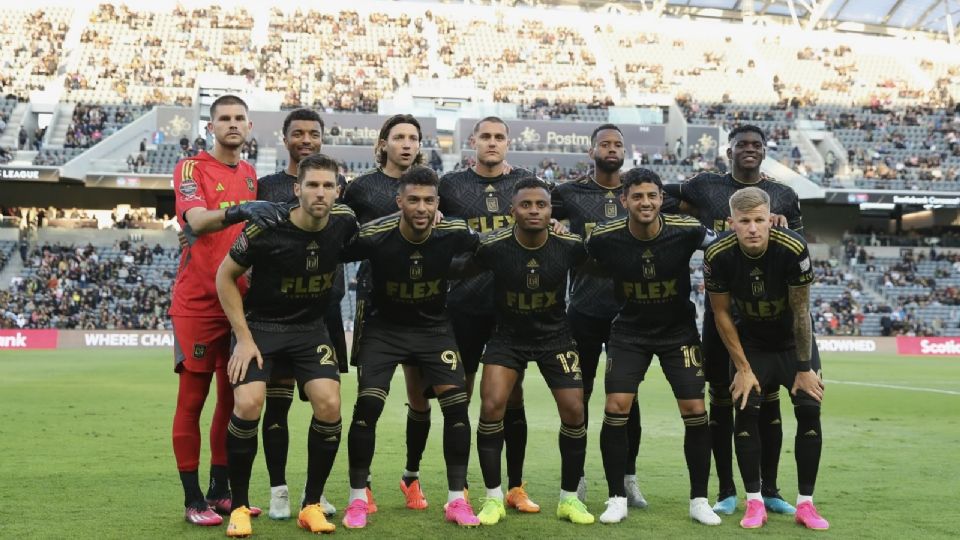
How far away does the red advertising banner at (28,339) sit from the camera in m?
30.8

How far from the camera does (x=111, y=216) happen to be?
43.0m

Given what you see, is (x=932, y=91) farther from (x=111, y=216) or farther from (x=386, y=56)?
(x=111, y=216)

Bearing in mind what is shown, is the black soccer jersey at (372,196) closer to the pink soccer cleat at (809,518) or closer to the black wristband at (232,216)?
the black wristband at (232,216)

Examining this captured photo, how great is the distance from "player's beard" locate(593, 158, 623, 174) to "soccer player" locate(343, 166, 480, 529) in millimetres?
1214

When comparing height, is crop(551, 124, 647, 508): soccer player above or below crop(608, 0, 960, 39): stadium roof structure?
below

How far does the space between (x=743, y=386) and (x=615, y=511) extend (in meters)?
1.12

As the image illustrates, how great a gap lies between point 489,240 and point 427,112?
39.5 meters

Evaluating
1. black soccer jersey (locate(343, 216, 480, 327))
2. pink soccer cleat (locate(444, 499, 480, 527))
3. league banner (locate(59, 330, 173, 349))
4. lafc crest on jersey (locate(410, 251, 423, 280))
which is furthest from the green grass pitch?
league banner (locate(59, 330, 173, 349))

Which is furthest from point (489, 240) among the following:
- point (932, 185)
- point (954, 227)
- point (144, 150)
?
point (954, 227)

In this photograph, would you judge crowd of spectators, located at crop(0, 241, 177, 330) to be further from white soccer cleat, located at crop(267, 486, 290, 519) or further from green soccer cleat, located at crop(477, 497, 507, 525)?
green soccer cleat, located at crop(477, 497, 507, 525)

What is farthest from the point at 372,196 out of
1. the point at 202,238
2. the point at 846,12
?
the point at 846,12

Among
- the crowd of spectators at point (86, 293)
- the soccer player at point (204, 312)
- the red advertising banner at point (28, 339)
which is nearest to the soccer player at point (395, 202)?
the soccer player at point (204, 312)

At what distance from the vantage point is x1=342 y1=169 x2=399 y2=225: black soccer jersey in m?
7.01

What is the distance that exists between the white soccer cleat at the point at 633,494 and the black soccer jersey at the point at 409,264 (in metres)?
1.72
